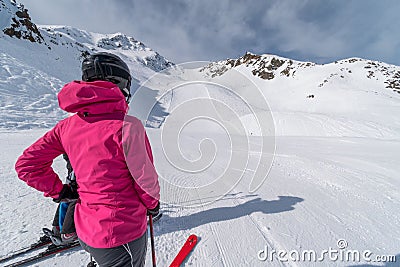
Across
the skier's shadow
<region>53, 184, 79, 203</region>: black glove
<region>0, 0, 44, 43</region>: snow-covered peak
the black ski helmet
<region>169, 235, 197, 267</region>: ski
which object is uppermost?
<region>0, 0, 44, 43</region>: snow-covered peak

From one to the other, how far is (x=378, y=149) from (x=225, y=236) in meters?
9.28

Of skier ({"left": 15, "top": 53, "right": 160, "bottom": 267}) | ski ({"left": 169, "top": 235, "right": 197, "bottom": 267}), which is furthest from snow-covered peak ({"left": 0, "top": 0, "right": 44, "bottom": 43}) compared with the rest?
ski ({"left": 169, "top": 235, "right": 197, "bottom": 267})

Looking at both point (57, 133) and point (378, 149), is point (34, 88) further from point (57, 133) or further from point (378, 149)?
point (378, 149)

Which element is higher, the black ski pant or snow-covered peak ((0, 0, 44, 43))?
snow-covered peak ((0, 0, 44, 43))

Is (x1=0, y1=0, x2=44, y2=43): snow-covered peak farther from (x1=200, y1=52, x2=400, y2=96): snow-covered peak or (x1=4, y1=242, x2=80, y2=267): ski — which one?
(x1=4, y1=242, x2=80, y2=267): ski

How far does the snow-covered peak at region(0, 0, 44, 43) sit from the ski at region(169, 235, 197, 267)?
28.3m

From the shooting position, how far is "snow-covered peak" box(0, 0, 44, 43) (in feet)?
64.7

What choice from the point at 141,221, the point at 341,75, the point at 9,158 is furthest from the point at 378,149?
the point at 341,75

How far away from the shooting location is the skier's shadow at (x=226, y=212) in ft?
8.45

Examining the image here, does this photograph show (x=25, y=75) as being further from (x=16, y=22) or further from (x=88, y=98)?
(x=88, y=98)

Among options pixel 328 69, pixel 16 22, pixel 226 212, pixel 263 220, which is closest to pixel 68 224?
pixel 226 212

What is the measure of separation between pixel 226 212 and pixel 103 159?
7.90 feet

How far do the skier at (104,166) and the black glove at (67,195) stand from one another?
0.22m

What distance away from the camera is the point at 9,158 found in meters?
4.54
